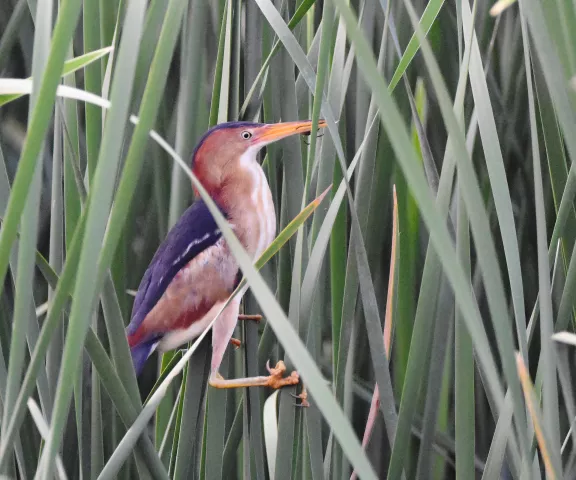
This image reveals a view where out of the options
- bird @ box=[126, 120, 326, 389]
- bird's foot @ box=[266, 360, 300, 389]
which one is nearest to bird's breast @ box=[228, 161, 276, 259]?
bird @ box=[126, 120, 326, 389]

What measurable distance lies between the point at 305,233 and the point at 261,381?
140 mm

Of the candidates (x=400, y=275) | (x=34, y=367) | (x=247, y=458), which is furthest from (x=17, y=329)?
(x=400, y=275)

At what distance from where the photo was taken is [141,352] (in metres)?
0.72

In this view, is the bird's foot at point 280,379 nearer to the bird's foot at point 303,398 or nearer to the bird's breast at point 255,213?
the bird's foot at point 303,398

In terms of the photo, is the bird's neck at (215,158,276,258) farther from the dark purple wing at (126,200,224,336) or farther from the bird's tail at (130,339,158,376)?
the bird's tail at (130,339,158,376)

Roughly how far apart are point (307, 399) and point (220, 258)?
0.18 m

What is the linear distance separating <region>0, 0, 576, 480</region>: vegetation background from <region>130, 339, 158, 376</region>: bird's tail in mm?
31

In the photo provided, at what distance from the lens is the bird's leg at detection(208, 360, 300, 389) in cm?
66

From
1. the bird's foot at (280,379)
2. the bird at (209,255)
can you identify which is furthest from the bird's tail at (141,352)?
the bird's foot at (280,379)

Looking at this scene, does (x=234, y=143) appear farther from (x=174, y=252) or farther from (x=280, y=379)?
(x=280, y=379)

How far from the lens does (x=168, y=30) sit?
1.49 ft

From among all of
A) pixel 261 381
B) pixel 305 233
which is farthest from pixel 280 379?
pixel 305 233

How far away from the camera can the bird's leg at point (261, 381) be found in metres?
0.66

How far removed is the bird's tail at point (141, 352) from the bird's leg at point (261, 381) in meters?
0.08
